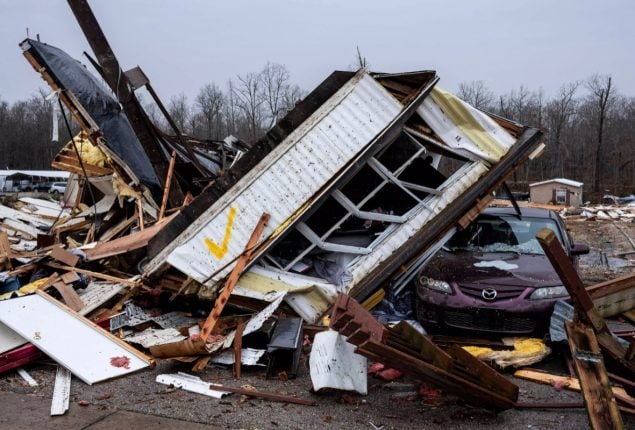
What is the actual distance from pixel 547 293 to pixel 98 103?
8.74 meters

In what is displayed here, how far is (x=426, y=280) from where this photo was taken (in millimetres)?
6133

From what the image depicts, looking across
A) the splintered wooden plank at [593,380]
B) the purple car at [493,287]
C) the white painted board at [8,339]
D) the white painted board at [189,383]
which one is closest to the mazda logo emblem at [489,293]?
the purple car at [493,287]

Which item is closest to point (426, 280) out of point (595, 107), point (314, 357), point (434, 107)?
point (314, 357)

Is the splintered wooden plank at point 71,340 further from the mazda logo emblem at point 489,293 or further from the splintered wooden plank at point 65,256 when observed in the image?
the mazda logo emblem at point 489,293

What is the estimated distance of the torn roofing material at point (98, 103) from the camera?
9562 millimetres

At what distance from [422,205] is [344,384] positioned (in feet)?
10.8

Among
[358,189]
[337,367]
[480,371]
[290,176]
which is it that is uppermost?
[290,176]

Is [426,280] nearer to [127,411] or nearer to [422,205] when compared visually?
[422,205]

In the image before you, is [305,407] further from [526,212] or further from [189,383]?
[526,212]

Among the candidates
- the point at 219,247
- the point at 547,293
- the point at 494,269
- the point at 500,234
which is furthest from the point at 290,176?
the point at 547,293

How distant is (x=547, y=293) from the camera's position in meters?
5.51

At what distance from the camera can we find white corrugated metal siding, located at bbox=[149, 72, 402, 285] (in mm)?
6355

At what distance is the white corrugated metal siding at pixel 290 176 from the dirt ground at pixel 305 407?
1459 mm

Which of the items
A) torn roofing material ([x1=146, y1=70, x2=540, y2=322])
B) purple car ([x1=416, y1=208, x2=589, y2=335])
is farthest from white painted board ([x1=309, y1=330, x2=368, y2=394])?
torn roofing material ([x1=146, y1=70, x2=540, y2=322])
